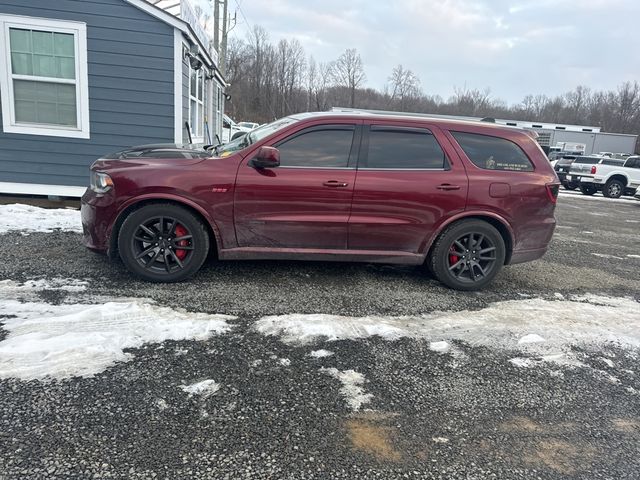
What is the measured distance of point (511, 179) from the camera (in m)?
4.73

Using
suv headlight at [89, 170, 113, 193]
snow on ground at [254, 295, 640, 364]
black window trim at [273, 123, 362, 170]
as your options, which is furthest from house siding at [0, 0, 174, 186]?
snow on ground at [254, 295, 640, 364]

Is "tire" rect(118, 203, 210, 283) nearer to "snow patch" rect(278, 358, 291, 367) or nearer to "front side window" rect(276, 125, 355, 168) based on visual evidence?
"front side window" rect(276, 125, 355, 168)

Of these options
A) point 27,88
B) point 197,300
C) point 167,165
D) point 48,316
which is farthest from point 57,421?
point 27,88

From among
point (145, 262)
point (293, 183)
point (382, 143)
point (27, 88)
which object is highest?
point (27, 88)

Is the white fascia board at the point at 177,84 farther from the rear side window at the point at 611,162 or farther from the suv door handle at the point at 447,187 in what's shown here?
the rear side window at the point at 611,162

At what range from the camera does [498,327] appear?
13.0ft

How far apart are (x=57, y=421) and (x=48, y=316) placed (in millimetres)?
1349

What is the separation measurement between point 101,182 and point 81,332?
1.60m

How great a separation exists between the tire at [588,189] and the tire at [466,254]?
17403 millimetres

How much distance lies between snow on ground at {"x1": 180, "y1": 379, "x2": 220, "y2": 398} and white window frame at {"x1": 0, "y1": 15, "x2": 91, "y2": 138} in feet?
20.9

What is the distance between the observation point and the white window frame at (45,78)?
23.3 feet

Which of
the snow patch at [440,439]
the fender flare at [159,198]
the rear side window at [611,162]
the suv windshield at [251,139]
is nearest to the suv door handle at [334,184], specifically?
the suv windshield at [251,139]

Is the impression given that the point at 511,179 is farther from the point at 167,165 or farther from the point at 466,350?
the point at 167,165

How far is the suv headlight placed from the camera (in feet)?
13.8
